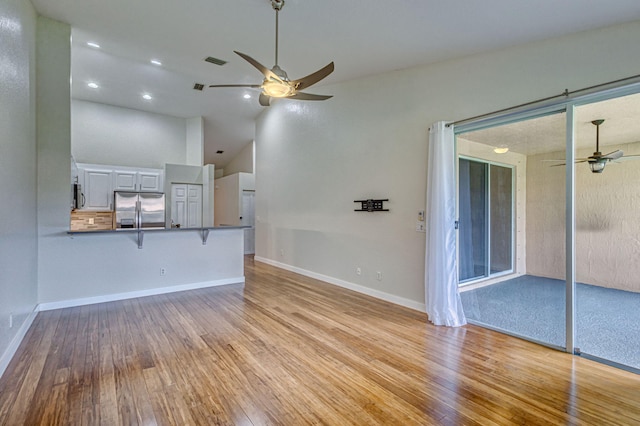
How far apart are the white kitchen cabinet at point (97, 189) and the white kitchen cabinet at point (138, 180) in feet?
0.54

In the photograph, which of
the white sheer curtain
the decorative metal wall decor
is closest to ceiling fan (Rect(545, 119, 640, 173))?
the white sheer curtain

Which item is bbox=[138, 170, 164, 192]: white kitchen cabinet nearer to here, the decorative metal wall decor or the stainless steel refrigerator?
the stainless steel refrigerator

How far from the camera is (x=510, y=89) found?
3115mm

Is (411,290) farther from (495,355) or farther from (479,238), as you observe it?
(495,355)

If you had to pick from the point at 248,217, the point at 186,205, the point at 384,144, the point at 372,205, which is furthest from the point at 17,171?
the point at 248,217

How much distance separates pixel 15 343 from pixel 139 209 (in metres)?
4.54

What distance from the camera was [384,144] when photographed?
442cm

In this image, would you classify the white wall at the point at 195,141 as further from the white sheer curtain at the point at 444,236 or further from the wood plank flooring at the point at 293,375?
the white sheer curtain at the point at 444,236

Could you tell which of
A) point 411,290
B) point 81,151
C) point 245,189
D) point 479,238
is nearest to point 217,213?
point 245,189

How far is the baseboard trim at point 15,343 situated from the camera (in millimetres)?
2432

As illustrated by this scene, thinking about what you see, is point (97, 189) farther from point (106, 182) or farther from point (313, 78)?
point (313, 78)

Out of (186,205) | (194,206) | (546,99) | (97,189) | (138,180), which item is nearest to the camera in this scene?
(546,99)

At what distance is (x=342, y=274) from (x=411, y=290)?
1425mm

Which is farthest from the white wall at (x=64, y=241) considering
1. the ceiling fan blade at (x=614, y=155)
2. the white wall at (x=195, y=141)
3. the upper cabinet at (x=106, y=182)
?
the ceiling fan blade at (x=614, y=155)
